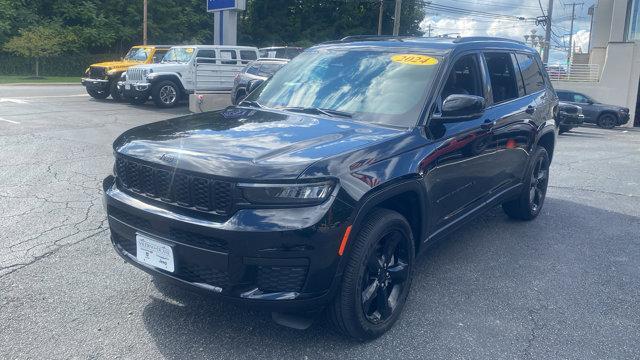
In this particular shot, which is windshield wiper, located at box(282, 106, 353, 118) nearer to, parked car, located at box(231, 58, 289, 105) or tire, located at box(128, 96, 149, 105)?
parked car, located at box(231, 58, 289, 105)

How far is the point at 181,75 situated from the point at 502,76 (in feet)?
44.4

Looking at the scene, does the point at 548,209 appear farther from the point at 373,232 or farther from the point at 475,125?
the point at 373,232

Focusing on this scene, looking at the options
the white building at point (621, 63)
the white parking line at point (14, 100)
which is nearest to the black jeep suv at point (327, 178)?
the white parking line at point (14, 100)

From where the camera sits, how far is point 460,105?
3873 mm

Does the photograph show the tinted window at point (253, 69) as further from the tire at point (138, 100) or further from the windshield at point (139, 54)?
the windshield at point (139, 54)

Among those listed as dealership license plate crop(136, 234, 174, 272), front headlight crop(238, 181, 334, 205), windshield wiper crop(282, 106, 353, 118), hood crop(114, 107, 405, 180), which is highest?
windshield wiper crop(282, 106, 353, 118)

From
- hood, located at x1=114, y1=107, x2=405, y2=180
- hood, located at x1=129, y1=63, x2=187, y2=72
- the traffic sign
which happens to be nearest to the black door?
hood, located at x1=114, y1=107, x2=405, y2=180

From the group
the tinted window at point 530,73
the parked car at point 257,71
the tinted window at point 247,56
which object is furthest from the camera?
the tinted window at point 247,56

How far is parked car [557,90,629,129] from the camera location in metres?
24.3

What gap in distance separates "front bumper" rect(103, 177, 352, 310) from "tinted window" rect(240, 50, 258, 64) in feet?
50.5

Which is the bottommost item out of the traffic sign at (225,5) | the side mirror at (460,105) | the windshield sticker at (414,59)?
the side mirror at (460,105)

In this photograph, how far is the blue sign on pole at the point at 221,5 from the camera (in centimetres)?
1902

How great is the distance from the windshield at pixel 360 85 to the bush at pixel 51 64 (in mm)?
34131

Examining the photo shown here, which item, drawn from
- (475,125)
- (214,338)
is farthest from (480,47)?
(214,338)
